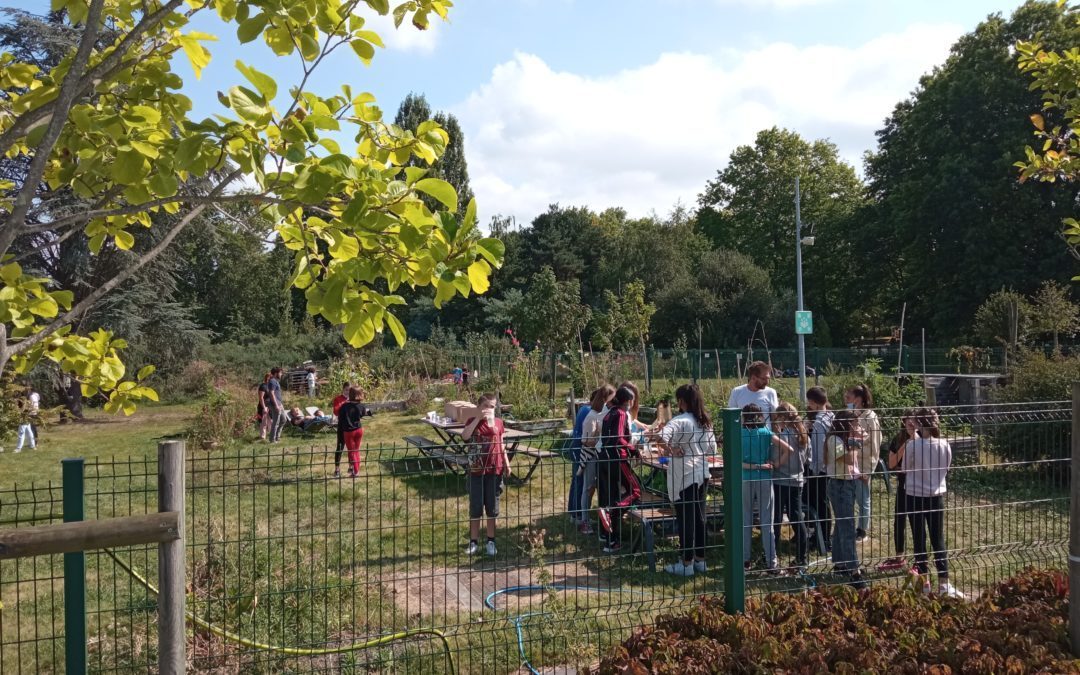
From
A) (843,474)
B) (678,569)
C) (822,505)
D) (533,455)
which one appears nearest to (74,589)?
(678,569)

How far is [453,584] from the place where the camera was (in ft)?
20.8

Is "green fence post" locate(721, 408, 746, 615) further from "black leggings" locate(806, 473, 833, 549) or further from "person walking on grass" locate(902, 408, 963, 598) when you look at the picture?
"black leggings" locate(806, 473, 833, 549)

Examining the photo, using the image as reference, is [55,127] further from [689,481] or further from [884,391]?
[884,391]

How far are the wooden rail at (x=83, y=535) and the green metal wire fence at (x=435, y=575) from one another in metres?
0.71

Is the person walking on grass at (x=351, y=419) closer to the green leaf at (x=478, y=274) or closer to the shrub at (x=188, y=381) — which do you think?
the green leaf at (x=478, y=274)

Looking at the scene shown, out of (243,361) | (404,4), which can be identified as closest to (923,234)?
(243,361)

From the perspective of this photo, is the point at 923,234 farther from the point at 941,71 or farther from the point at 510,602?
the point at 510,602

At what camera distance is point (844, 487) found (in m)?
6.24

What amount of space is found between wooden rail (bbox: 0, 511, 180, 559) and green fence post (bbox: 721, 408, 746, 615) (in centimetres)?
291

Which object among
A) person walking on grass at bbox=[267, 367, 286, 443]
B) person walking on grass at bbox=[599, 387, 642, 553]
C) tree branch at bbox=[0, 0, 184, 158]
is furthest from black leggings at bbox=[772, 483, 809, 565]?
person walking on grass at bbox=[267, 367, 286, 443]

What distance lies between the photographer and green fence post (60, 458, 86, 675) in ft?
10.6

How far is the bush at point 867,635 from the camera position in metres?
3.38

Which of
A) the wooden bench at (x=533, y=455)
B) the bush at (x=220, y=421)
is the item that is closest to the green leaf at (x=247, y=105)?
the wooden bench at (x=533, y=455)

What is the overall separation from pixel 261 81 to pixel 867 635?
A: 139 inches
